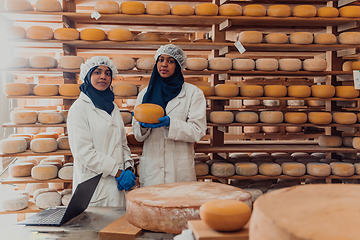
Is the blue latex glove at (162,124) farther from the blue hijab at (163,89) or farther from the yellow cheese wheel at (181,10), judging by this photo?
the yellow cheese wheel at (181,10)

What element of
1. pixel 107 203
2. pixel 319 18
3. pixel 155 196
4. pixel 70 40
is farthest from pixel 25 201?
pixel 319 18

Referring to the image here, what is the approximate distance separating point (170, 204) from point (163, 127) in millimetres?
1083

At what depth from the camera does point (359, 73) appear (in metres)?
2.94

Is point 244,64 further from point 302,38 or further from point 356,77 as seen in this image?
point 356,77

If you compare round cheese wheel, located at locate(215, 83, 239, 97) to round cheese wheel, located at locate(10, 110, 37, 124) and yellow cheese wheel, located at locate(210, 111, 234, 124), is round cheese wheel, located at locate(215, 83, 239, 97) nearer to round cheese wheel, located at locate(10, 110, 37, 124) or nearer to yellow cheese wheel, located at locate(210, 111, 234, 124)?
yellow cheese wheel, located at locate(210, 111, 234, 124)

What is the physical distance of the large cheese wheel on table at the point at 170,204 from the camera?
893 mm

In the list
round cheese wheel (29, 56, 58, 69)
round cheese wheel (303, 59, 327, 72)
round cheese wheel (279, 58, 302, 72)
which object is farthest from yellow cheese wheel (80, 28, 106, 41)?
round cheese wheel (303, 59, 327, 72)

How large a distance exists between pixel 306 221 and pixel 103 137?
156 cm

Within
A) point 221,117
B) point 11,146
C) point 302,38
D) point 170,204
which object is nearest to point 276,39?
point 302,38

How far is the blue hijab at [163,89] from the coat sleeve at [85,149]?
479mm


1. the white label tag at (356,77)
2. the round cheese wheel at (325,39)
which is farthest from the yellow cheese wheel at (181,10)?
the white label tag at (356,77)

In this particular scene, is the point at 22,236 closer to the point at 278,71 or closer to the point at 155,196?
the point at 155,196

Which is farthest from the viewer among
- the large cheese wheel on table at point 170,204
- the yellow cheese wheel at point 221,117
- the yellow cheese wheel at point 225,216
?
the yellow cheese wheel at point 221,117

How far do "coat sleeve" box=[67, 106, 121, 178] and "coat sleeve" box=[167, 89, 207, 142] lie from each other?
427mm
